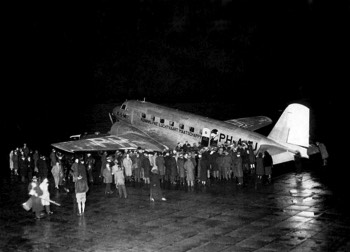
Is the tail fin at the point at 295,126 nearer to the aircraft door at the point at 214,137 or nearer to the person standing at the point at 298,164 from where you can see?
the person standing at the point at 298,164

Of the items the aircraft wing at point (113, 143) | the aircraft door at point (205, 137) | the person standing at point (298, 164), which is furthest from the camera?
the aircraft door at point (205, 137)

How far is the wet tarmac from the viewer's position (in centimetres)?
1527

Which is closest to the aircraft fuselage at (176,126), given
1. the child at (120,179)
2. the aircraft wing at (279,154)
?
the aircraft wing at (279,154)

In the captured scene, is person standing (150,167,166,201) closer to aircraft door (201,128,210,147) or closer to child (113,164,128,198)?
child (113,164,128,198)

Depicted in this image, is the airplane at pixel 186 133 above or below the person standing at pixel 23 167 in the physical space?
above

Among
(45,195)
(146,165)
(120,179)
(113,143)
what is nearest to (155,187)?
(120,179)

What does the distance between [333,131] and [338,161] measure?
1991 cm

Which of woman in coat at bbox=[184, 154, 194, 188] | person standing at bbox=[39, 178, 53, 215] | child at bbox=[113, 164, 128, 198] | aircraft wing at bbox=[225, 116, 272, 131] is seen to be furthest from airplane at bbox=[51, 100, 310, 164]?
person standing at bbox=[39, 178, 53, 215]

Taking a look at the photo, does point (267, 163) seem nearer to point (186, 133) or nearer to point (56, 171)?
point (186, 133)

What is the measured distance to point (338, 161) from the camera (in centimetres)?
2977

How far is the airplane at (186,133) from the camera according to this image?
26469 mm

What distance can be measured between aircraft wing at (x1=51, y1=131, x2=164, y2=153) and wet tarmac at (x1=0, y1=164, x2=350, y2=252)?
5.47m

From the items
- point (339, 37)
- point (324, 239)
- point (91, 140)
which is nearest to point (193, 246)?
point (324, 239)

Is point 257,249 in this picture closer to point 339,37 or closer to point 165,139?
point 165,139
